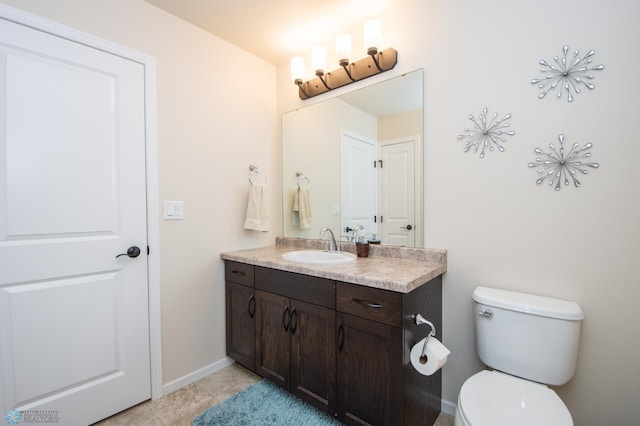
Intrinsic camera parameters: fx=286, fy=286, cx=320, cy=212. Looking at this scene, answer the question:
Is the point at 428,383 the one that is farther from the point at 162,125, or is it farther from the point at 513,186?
the point at 162,125

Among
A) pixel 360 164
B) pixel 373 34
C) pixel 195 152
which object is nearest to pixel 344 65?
pixel 373 34

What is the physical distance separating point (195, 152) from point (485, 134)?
5.77ft

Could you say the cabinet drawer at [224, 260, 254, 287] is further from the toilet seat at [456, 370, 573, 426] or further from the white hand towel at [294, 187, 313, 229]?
the toilet seat at [456, 370, 573, 426]

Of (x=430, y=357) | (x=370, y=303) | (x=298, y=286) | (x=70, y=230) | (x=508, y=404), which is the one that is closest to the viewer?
(x=508, y=404)

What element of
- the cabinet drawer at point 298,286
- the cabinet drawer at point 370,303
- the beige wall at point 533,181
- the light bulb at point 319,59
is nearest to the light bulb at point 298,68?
the light bulb at point 319,59

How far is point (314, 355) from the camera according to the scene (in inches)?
60.1

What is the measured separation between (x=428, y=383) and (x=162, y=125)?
210cm

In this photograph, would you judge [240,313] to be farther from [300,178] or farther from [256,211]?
[300,178]

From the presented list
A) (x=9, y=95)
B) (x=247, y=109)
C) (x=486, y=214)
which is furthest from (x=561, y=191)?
(x=9, y=95)

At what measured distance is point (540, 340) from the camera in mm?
1196

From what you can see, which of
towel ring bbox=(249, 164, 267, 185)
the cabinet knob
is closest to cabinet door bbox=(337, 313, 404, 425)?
the cabinet knob

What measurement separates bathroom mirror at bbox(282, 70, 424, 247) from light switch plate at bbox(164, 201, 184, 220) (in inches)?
33.3

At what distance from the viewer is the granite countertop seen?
4.17 ft

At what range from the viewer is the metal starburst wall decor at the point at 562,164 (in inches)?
49.0
